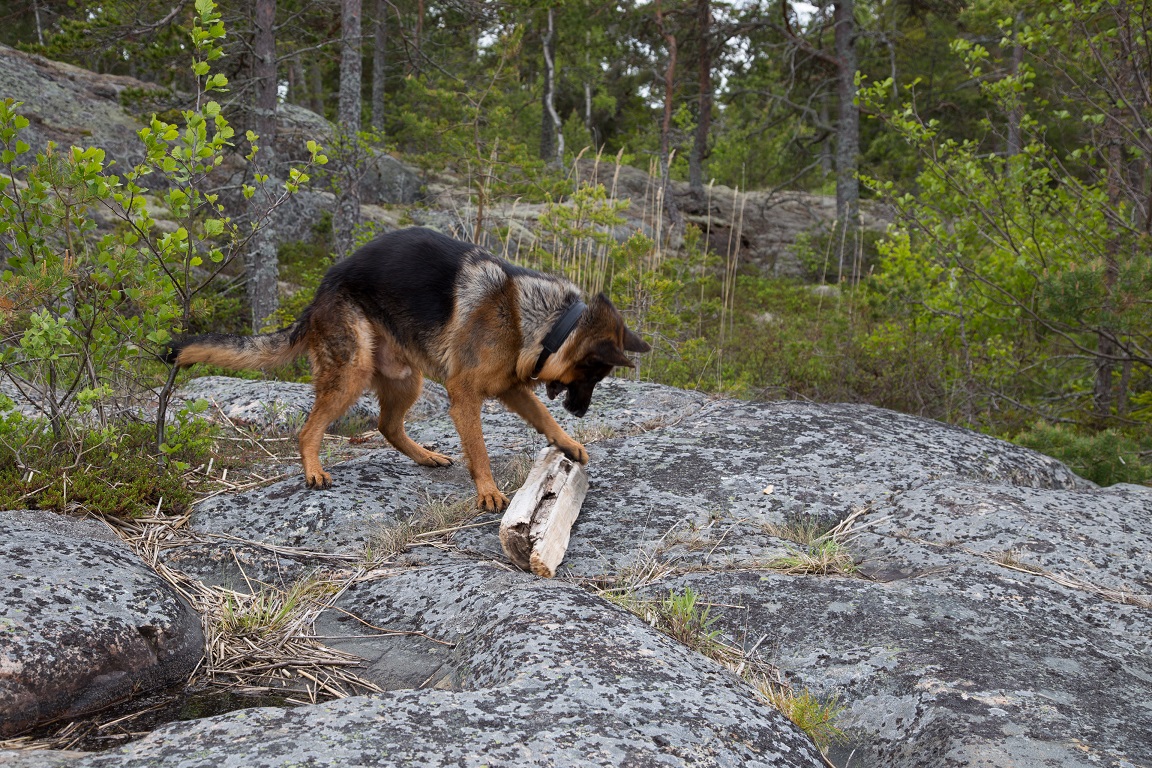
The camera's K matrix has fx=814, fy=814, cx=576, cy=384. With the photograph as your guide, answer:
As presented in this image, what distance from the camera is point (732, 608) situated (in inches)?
128

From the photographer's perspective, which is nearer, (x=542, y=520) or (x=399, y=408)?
(x=542, y=520)

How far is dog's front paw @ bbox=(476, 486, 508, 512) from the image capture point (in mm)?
4328

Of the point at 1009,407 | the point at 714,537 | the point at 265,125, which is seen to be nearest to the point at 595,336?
the point at 714,537

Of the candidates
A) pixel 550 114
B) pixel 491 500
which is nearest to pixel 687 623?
pixel 491 500

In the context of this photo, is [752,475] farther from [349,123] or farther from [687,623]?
[349,123]

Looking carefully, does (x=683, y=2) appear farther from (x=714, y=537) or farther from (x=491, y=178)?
(x=714, y=537)

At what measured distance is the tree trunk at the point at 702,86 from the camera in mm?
18781

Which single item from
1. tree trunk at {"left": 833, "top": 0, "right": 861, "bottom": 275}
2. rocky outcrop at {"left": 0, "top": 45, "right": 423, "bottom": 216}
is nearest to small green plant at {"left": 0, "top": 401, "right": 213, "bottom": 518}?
rocky outcrop at {"left": 0, "top": 45, "right": 423, "bottom": 216}

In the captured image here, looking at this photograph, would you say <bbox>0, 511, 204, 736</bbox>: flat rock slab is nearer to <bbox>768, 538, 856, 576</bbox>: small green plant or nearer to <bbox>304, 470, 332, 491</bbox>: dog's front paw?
<bbox>304, 470, 332, 491</bbox>: dog's front paw

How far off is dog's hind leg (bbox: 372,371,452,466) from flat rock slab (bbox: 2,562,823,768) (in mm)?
2234

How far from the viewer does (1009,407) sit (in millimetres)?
7598

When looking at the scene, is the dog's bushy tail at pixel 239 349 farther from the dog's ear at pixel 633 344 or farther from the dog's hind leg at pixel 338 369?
the dog's ear at pixel 633 344


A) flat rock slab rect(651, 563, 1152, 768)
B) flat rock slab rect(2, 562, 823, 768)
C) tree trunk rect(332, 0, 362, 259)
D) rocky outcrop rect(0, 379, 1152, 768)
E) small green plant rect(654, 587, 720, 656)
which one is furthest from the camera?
tree trunk rect(332, 0, 362, 259)

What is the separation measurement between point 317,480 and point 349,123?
278 inches
